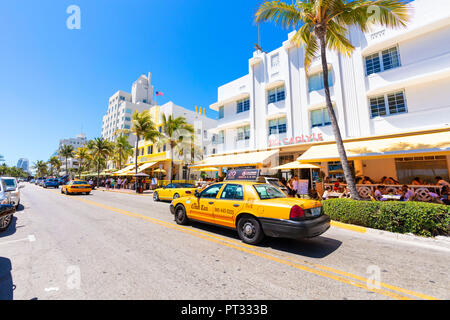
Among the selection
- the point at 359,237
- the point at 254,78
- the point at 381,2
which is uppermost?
the point at 254,78

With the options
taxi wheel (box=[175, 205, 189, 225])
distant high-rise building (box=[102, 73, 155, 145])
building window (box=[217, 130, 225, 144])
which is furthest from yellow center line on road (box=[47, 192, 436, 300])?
distant high-rise building (box=[102, 73, 155, 145])

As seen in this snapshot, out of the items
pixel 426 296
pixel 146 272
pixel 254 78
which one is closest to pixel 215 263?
pixel 146 272

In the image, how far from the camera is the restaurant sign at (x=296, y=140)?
14.4 metres

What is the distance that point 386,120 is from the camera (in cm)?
1211

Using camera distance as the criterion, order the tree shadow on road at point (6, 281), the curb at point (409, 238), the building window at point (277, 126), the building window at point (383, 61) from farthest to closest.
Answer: the building window at point (277, 126) → the building window at point (383, 61) → the curb at point (409, 238) → the tree shadow on road at point (6, 281)

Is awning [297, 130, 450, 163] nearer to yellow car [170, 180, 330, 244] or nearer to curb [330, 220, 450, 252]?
curb [330, 220, 450, 252]

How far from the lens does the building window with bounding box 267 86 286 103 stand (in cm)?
1729

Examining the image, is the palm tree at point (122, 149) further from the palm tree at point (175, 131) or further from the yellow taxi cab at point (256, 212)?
the yellow taxi cab at point (256, 212)

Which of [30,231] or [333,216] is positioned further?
[333,216]

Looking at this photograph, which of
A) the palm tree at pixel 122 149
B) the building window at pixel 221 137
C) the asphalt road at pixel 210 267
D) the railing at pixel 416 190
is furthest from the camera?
the palm tree at pixel 122 149

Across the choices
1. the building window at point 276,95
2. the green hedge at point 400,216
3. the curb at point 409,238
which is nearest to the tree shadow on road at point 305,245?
the curb at point 409,238

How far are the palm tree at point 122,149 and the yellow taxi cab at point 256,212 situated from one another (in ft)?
123

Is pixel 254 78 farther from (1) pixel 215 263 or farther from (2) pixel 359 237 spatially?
(1) pixel 215 263
